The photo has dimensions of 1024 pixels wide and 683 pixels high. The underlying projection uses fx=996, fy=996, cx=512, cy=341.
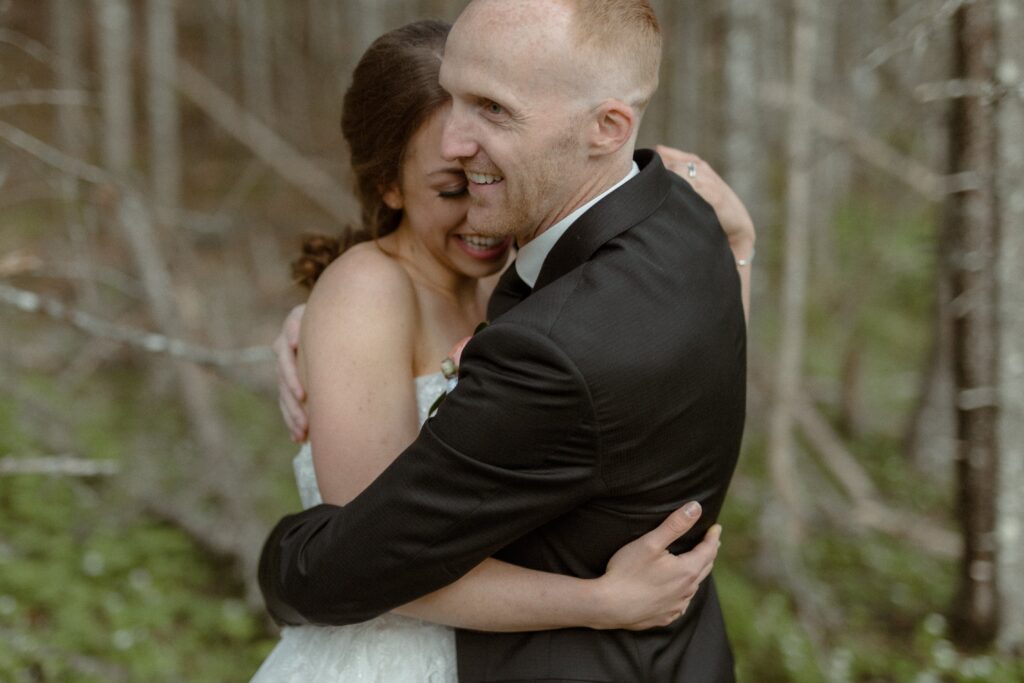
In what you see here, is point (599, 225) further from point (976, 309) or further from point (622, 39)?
point (976, 309)

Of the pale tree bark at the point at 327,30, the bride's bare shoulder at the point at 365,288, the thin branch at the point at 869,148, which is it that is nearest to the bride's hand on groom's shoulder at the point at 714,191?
the bride's bare shoulder at the point at 365,288

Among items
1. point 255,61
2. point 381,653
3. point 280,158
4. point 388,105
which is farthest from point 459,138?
point 255,61

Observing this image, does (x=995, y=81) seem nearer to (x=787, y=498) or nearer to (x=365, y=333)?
(x=365, y=333)

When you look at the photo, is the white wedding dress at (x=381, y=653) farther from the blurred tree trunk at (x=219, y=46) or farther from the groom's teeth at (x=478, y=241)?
the blurred tree trunk at (x=219, y=46)

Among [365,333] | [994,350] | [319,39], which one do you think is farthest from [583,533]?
[319,39]

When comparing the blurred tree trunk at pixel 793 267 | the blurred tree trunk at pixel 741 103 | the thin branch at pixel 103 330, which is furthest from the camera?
the blurred tree trunk at pixel 741 103

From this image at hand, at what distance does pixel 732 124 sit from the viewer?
5.46 meters

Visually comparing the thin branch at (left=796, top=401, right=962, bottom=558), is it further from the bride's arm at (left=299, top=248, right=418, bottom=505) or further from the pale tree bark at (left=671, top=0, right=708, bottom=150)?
the bride's arm at (left=299, top=248, right=418, bottom=505)

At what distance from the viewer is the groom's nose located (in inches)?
64.7

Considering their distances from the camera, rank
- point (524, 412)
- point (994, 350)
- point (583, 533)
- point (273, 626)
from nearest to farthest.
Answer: point (524, 412) < point (583, 533) < point (994, 350) < point (273, 626)

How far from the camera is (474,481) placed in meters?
1.44

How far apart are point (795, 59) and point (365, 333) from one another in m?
3.99

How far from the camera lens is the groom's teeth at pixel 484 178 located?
5.48 ft

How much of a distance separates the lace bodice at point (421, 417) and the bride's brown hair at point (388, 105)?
0.39 metres
